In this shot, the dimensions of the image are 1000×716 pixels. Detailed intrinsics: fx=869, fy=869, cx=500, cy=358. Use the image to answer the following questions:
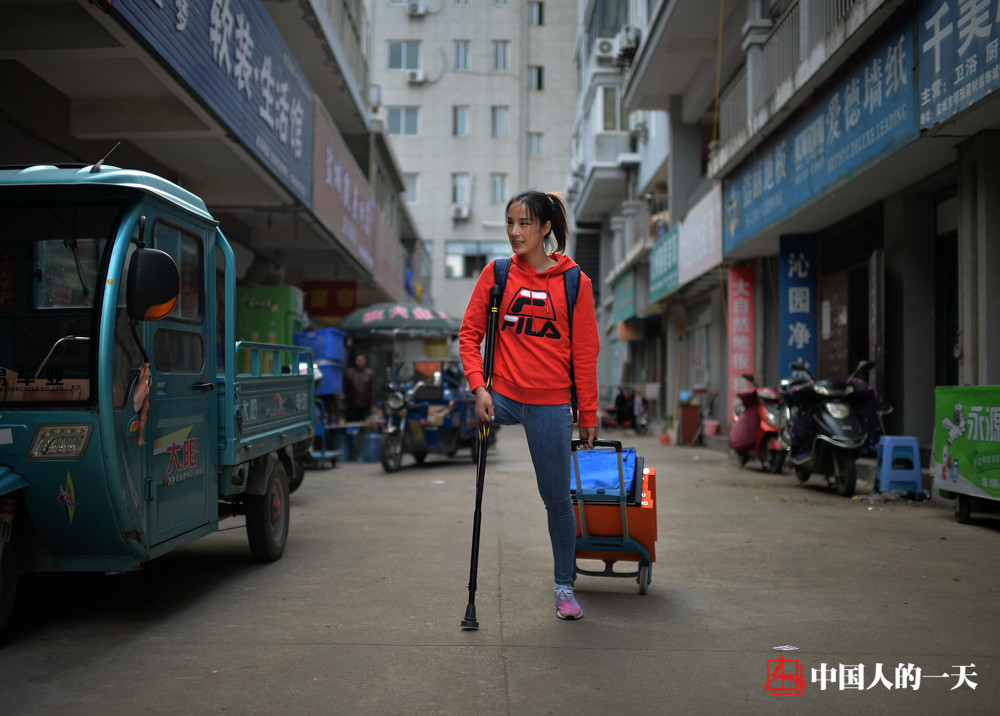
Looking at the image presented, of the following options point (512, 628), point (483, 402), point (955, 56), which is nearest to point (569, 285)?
point (483, 402)

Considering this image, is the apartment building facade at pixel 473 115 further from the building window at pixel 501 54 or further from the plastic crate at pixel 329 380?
the plastic crate at pixel 329 380

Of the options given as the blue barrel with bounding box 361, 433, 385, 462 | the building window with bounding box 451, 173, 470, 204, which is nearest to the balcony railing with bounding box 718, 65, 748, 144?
the blue barrel with bounding box 361, 433, 385, 462

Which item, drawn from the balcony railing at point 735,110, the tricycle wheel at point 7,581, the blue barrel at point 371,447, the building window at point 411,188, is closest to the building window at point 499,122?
the building window at point 411,188

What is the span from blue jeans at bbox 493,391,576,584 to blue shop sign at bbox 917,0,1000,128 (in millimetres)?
4781

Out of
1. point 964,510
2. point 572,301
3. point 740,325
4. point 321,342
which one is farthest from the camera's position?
point 740,325

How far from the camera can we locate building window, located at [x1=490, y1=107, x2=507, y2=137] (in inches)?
1633

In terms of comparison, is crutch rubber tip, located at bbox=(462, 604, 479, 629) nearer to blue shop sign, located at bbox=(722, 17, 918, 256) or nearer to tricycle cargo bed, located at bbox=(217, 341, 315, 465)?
tricycle cargo bed, located at bbox=(217, 341, 315, 465)

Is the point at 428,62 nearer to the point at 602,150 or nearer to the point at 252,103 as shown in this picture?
the point at 602,150

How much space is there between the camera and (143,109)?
835 cm

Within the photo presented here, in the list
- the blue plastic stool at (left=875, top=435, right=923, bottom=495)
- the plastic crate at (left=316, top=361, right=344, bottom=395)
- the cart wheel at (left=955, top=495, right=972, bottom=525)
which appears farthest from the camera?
the plastic crate at (left=316, top=361, right=344, bottom=395)

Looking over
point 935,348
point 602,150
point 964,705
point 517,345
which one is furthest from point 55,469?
point 602,150

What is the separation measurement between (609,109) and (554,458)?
2470 cm

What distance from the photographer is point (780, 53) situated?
1224 cm

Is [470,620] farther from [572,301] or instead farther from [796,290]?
[796,290]
